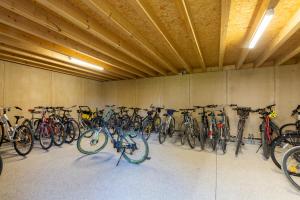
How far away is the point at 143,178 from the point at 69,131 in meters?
2.90

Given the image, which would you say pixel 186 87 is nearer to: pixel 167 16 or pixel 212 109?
pixel 212 109

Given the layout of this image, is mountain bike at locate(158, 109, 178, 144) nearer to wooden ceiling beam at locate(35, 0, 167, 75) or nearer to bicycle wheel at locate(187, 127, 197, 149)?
bicycle wheel at locate(187, 127, 197, 149)

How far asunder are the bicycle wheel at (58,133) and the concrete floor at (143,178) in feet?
2.03

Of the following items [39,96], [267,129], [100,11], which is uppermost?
[100,11]

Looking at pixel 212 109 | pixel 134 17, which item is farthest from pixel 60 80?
pixel 212 109

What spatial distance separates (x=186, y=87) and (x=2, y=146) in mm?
5432

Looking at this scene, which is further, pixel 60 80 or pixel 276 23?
pixel 60 80

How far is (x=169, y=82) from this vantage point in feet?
18.9

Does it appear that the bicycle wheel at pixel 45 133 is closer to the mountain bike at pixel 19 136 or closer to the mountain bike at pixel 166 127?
the mountain bike at pixel 19 136

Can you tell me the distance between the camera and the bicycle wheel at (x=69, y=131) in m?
4.10

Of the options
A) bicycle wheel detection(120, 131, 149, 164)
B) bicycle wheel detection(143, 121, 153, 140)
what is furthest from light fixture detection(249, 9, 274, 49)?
bicycle wheel detection(143, 121, 153, 140)

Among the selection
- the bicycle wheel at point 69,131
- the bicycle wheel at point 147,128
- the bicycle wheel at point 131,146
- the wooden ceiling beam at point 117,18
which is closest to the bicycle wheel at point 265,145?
the bicycle wheel at point 131,146

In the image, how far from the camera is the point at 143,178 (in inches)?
89.4

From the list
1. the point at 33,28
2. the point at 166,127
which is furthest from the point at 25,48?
the point at 166,127
